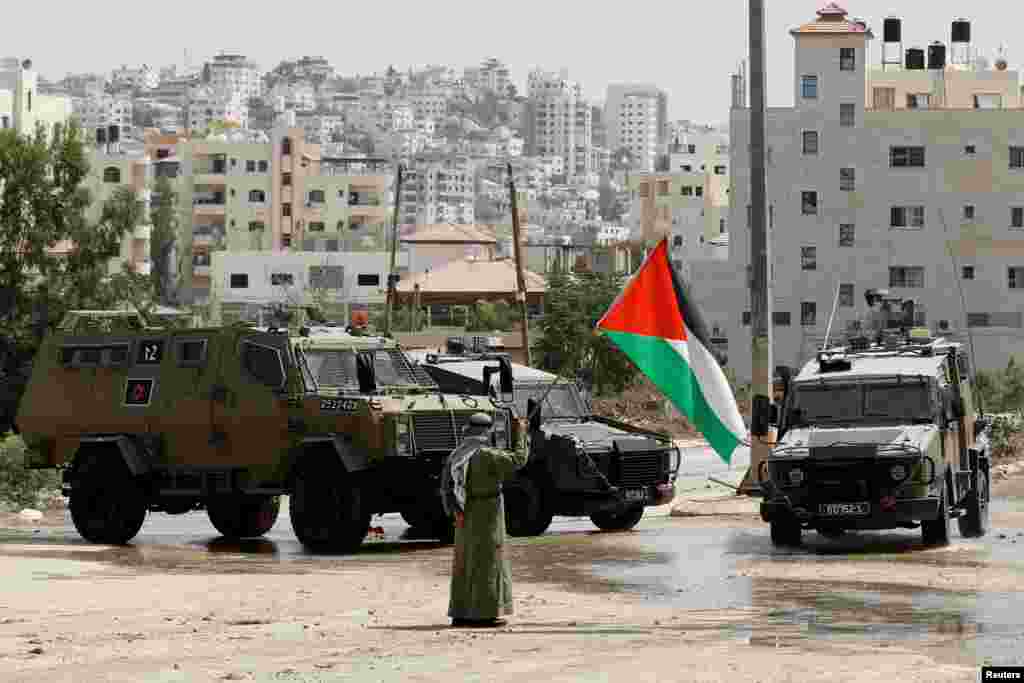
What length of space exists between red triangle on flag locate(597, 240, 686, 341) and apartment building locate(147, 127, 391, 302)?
485 ft

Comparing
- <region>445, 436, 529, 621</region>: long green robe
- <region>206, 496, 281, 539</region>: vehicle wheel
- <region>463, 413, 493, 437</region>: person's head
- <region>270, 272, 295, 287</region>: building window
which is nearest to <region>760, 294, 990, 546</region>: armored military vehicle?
<region>206, 496, 281, 539</region>: vehicle wheel

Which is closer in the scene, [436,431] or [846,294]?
[436,431]

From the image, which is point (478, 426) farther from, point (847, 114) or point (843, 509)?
point (847, 114)

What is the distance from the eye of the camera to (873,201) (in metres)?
116

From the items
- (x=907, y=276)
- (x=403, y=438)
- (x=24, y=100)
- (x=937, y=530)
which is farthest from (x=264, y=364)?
(x=24, y=100)

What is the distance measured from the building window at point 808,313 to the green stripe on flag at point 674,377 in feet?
281

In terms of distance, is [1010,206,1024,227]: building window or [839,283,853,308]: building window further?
[839,283,853,308]: building window

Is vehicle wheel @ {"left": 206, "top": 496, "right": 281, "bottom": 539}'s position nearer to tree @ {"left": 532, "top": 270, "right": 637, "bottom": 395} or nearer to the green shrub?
the green shrub

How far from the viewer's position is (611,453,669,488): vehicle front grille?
90.3 ft

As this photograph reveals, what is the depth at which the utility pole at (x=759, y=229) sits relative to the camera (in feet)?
106

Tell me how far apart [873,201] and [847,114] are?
4.51 m

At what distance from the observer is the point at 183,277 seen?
176750mm

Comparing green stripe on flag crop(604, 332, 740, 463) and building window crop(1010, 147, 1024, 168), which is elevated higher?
building window crop(1010, 147, 1024, 168)

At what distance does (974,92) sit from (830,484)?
12054cm
